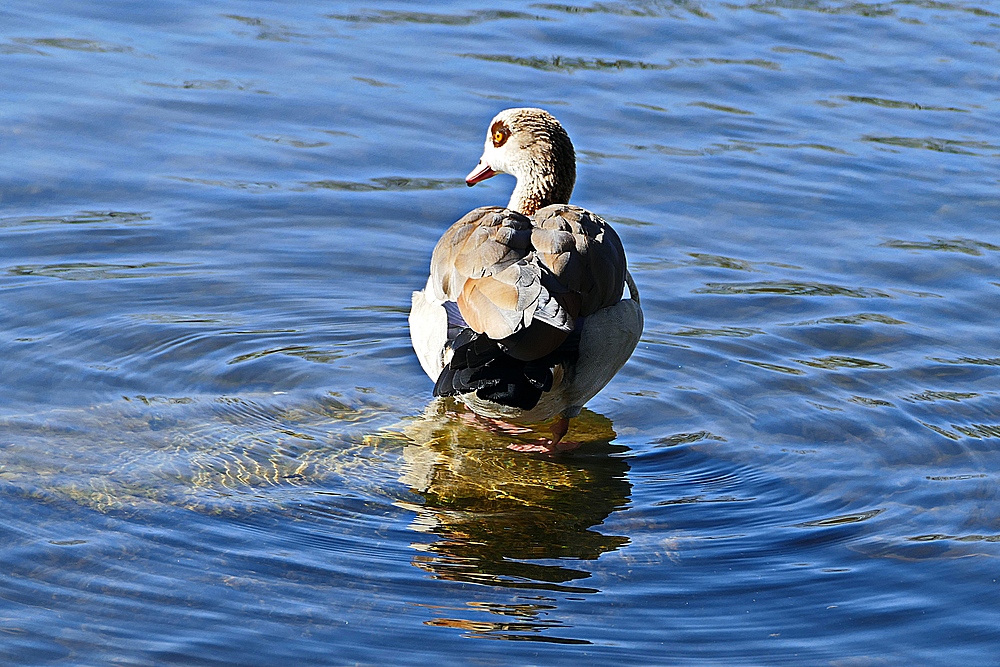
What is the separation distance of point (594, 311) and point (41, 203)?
479 centimetres

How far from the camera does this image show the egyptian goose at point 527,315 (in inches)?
236

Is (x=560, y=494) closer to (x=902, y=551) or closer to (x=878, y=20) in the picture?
(x=902, y=551)

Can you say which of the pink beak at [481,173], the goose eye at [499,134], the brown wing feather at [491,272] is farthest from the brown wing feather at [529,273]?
the pink beak at [481,173]

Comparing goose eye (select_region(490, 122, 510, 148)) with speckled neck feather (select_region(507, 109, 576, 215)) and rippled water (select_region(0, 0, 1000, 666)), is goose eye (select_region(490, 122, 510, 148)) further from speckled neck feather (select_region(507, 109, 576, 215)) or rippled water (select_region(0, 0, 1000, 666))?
rippled water (select_region(0, 0, 1000, 666))

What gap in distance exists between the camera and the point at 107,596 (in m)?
5.07

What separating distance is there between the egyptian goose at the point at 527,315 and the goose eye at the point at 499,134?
1172 mm

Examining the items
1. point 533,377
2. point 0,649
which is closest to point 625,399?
point 533,377

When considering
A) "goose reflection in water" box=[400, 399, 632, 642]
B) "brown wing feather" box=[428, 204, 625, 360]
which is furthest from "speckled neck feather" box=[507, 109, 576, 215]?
"goose reflection in water" box=[400, 399, 632, 642]

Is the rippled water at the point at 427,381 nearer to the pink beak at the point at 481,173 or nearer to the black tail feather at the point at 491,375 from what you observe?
the black tail feather at the point at 491,375

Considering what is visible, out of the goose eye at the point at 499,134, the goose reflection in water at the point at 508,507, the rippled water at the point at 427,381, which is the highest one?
the goose eye at the point at 499,134

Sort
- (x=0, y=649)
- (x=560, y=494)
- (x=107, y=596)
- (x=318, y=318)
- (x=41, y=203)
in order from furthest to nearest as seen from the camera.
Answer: (x=41, y=203)
(x=318, y=318)
(x=560, y=494)
(x=107, y=596)
(x=0, y=649)

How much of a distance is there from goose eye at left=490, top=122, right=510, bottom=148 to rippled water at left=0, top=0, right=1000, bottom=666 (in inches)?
48.4

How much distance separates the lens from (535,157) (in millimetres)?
8039

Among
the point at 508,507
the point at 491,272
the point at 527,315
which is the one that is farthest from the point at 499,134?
the point at 508,507
